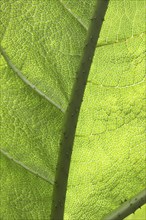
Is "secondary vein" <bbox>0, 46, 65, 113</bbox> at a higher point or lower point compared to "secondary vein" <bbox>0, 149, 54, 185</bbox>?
higher

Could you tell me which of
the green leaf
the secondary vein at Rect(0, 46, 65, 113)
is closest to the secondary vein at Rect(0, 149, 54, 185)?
the green leaf

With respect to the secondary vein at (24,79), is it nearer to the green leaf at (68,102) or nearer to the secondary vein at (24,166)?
the green leaf at (68,102)

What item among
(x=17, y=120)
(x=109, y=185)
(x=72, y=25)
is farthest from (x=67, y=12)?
(x=109, y=185)

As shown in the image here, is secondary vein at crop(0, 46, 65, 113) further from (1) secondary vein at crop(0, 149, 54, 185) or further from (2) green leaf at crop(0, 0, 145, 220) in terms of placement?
(1) secondary vein at crop(0, 149, 54, 185)

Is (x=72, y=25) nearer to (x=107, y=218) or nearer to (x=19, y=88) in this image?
(x=19, y=88)

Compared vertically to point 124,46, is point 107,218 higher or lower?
lower

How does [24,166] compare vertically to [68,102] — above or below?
below

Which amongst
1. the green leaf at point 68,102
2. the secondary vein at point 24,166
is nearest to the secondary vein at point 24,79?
the green leaf at point 68,102

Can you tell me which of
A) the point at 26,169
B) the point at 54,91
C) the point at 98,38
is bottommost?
the point at 26,169
